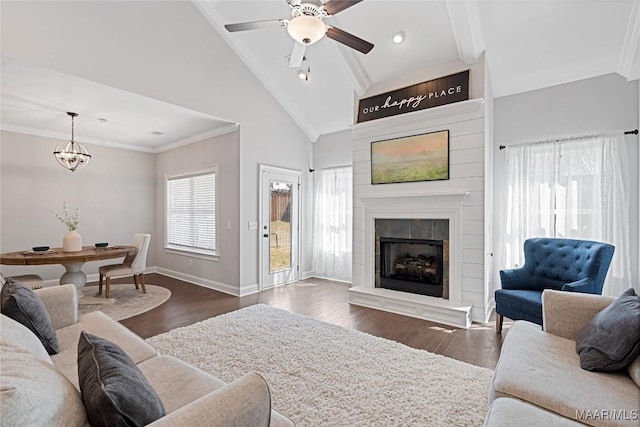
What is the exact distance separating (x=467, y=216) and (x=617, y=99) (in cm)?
211

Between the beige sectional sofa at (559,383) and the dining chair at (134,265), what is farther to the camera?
the dining chair at (134,265)

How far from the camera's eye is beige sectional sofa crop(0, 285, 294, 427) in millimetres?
756

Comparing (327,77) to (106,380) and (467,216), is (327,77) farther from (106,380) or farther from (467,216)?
(106,380)

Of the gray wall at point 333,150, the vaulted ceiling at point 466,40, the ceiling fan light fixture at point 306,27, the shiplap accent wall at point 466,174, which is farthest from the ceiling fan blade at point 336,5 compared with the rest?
the gray wall at point 333,150

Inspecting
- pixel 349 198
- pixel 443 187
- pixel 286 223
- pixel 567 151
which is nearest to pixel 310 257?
pixel 286 223

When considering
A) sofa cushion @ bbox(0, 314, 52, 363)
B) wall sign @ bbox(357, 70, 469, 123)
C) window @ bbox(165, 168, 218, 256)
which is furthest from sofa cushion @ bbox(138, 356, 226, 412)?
wall sign @ bbox(357, 70, 469, 123)

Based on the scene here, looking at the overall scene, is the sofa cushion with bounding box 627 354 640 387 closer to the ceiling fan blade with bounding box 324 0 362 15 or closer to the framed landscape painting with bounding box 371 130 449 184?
the framed landscape painting with bounding box 371 130 449 184

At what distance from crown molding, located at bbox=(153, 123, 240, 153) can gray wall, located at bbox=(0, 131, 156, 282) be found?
602 mm

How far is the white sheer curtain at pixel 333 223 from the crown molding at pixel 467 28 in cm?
266

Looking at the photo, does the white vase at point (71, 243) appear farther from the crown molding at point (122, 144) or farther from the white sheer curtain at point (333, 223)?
the white sheer curtain at point (333, 223)

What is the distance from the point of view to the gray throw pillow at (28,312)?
1.68m

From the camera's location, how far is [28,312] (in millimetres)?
1722

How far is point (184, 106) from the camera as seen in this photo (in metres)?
4.14

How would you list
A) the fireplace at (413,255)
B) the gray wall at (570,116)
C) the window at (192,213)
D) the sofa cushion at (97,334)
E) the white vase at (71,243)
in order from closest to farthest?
the sofa cushion at (97,334), the gray wall at (570,116), the fireplace at (413,255), the white vase at (71,243), the window at (192,213)
